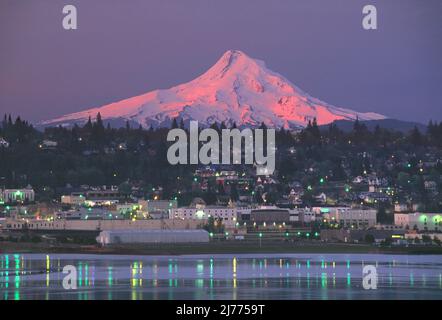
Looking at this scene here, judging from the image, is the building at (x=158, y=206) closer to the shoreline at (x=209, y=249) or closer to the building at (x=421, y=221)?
the building at (x=421, y=221)

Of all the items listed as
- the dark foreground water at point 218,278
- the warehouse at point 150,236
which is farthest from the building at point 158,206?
the dark foreground water at point 218,278

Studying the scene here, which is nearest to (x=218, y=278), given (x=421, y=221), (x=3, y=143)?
(x=421, y=221)

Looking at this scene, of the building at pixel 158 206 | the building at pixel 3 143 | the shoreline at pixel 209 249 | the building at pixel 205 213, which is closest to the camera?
the shoreline at pixel 209 249

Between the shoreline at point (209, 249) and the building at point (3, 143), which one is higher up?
the building at point (3, 143)

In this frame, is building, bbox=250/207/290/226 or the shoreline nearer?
the shoreline

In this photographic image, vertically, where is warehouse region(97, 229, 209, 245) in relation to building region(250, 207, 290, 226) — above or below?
below

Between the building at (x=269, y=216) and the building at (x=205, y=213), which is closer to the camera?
the building at (x=269, y=216)

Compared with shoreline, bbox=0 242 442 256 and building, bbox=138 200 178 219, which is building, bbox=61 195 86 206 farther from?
shoreline, bbox=0 242 442 256

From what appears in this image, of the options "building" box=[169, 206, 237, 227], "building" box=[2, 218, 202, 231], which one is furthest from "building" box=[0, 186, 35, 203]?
"building" box=[2, 218, 202, 231]
